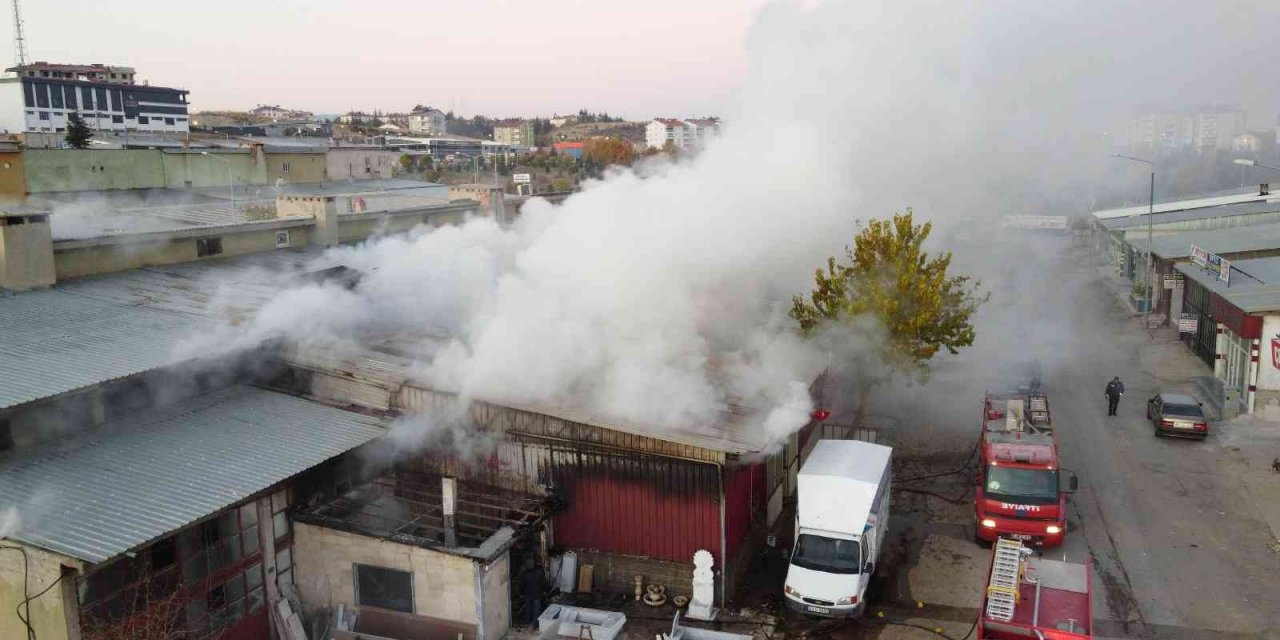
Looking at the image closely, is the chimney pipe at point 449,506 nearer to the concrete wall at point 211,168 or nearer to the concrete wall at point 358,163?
the concrete wall at point 211,168

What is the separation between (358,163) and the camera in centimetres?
4938

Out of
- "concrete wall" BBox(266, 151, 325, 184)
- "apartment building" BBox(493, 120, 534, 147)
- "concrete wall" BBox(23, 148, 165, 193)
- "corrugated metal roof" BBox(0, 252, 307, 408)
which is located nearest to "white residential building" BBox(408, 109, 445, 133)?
"apartment building" BBox(493, 120, 534, 147)

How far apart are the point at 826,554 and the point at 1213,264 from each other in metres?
21.1

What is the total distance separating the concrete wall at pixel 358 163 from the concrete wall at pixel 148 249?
69.3 ft

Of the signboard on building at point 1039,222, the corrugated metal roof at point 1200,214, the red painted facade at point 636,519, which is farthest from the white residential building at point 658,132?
the red painted facade at point 636,519

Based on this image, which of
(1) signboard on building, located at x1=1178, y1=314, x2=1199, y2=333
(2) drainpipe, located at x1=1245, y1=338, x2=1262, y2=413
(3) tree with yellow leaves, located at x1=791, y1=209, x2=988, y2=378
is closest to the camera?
(3) tree with yellow leaves, located at x1=791, y1=209, x2=988, y2=378

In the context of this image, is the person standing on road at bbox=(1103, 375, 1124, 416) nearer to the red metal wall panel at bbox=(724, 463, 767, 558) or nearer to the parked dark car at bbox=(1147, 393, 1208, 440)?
the parked dark car at bbox=(1147, 393, 1208, 440)

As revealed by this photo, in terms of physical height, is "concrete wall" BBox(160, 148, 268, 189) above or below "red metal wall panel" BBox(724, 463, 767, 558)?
above

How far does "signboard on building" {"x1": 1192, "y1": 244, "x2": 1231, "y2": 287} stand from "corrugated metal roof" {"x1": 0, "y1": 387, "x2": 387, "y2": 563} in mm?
24775

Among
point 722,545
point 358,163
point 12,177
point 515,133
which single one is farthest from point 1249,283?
point 515,133

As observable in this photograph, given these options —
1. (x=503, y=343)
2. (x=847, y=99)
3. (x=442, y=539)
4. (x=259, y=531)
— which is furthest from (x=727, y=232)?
(x=259, y=531)

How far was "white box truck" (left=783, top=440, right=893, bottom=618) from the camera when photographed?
13.9m

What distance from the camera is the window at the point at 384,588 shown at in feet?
46.0

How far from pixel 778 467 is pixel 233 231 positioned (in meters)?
15.3
